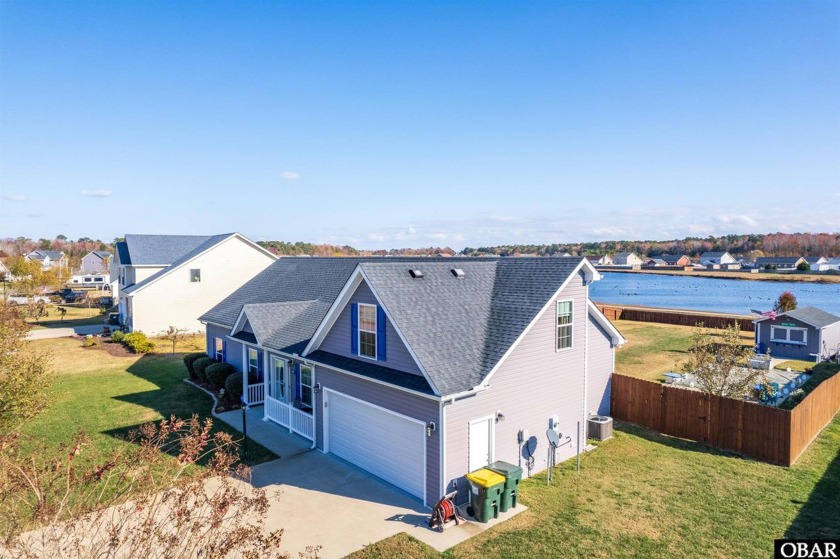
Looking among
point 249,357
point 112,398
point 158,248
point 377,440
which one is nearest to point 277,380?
point 249,357

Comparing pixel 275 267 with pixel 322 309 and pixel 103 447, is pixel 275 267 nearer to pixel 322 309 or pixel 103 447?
pixel 322 309

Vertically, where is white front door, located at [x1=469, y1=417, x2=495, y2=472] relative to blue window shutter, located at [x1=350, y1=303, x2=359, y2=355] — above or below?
below

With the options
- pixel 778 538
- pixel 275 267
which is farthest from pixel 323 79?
pixel 778 538

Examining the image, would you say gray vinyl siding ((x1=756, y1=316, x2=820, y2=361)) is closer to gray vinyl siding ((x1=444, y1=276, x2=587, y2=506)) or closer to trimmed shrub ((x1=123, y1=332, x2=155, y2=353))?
gray vinyl siding ((x1=444, y1=276, x2=587, y2=506))

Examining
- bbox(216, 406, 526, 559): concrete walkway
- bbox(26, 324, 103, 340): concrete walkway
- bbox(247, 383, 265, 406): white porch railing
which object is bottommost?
bbox(26, 324, 103, 340): concrete walkway

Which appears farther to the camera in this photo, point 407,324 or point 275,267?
point 275,267

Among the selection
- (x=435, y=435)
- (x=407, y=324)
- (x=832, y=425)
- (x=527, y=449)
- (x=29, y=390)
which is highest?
(x=407, y=324)

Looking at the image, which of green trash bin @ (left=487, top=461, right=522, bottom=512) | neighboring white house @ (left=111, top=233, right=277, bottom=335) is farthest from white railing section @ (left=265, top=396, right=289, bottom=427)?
neighboring white house @ (left=111, top=233, right=277, bottom=335)
